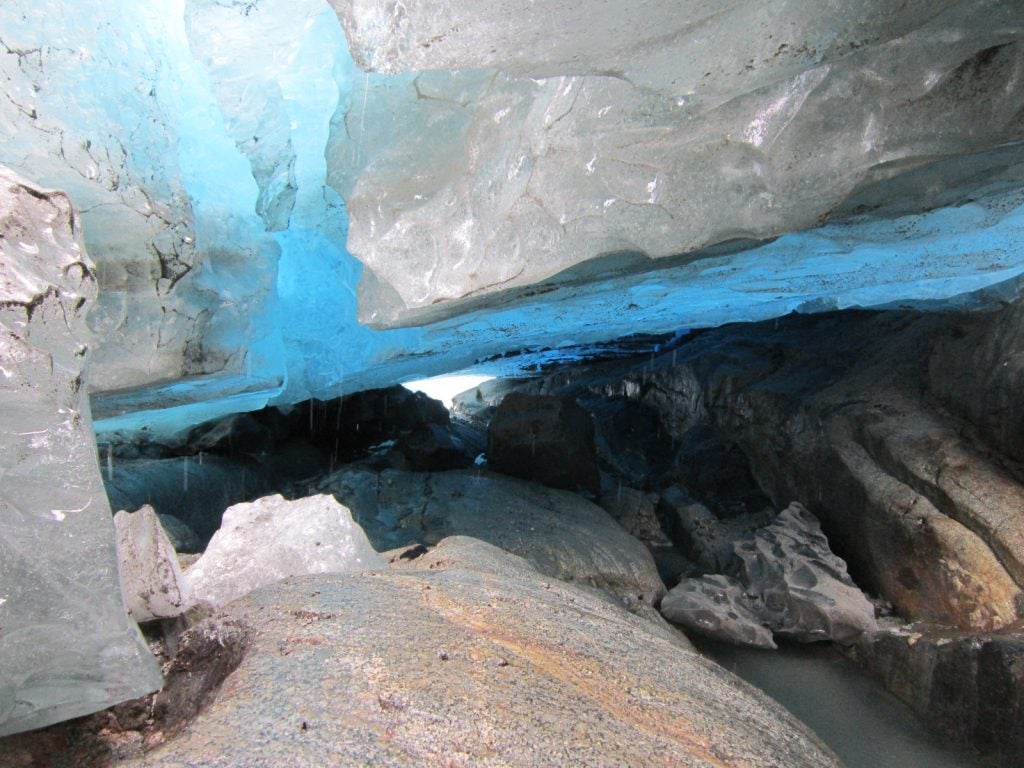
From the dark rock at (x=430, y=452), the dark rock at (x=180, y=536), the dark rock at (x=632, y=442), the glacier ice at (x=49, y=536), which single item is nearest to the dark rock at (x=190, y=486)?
the dark rock at (x=180, y=536)

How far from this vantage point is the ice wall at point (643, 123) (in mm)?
1883

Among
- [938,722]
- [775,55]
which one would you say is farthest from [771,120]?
[938,722]

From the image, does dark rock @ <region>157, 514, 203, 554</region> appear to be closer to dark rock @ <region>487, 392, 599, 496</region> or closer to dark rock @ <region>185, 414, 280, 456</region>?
dark rock @ <region>185, 414, 280, 456</region>

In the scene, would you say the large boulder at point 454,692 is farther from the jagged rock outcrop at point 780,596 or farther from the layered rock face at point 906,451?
the layered rock face at point 906,451

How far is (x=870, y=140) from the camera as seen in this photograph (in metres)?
2.28

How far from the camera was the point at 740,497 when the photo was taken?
19.4 ft

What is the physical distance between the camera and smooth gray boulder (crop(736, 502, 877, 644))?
383 centimetres

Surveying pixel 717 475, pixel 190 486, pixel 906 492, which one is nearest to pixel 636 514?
pixel 717 475

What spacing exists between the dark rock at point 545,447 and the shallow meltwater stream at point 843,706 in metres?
2.40

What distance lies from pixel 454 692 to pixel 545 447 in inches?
185

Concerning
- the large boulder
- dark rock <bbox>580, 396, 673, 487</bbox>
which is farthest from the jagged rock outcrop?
dark rock <bbox>580, 396, 673, 487</bbox>

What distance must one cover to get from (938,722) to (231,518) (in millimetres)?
3409

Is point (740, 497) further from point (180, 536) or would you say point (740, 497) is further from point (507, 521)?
point (180, 536)

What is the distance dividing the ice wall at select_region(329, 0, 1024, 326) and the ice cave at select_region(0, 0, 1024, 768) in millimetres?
11
